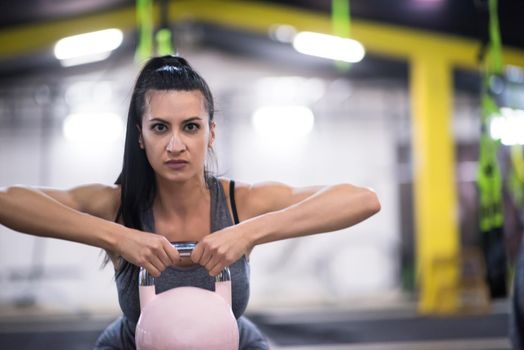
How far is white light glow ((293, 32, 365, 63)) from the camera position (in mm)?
8047

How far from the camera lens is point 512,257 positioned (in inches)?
190

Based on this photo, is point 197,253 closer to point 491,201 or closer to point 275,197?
point 275,197

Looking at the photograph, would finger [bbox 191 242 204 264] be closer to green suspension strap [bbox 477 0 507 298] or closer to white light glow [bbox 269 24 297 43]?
green suspension strap [bbox 477 0 507 298]

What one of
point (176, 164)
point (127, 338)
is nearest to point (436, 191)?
point (127, 338)

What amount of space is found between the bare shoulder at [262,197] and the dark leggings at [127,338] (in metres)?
0.34

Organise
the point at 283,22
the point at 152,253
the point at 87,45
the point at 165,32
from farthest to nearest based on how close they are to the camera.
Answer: the point at 87,45, the point at 283,22, the point at 165,32, the point at 152,253

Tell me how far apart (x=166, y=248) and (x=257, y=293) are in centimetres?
799

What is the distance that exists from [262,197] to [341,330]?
4125 mm

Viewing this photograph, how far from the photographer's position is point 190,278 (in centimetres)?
164

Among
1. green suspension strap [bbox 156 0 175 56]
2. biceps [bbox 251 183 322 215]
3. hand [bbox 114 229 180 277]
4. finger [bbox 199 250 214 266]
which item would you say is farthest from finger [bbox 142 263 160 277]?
green suspension strap [bbox 156 0 175 56]

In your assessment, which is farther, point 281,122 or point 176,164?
point 281,122

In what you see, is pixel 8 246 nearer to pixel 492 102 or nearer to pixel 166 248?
pixel 492 102

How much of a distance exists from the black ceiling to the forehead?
556cm

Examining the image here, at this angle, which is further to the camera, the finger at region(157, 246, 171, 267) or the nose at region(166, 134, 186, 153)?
the nose at region(166, 134, 186, 153)
